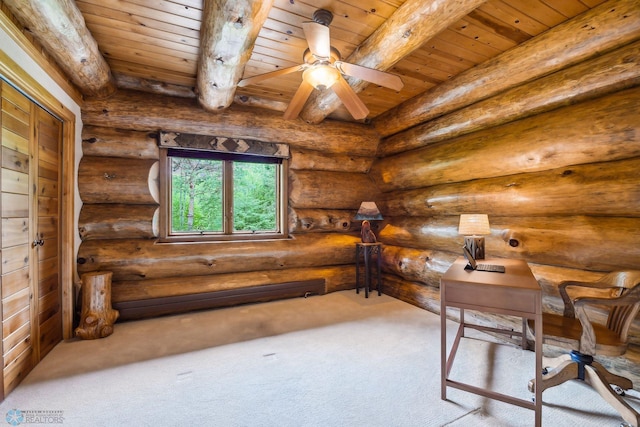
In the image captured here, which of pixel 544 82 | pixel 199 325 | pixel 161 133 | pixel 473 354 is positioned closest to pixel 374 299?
pixel 473 354

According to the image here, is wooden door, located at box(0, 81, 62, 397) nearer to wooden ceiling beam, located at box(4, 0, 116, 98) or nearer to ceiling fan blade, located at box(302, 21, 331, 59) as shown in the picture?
wooden ceiling beam, located at box(4, 0, 116, 98)

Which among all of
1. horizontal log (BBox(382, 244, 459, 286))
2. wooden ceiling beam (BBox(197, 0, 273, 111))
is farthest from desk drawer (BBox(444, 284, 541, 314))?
wooden ceiling beam (BBox(197, 0, 273, 111))

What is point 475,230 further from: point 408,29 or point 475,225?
point 408,29

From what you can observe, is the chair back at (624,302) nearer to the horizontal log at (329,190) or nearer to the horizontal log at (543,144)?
the horizontal log at (543,144)

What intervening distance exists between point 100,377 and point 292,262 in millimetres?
2330

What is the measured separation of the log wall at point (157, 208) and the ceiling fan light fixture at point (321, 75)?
5.75 feet

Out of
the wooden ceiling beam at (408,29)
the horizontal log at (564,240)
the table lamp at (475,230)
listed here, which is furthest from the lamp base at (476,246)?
the wooden ceiling beam at (408,29)

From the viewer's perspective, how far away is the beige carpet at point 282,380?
171 centimetres

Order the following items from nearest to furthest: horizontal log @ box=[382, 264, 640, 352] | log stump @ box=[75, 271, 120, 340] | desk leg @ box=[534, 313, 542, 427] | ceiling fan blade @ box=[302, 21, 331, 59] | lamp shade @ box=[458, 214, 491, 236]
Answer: desk leg @ box=[534, 313, 542, 427] < ceiling fan blade @ box=[302, 21, 331, 59] < horizontal log @ box=[382, 264, 640, 352] < lamp shade @ box=[458, 214, 491, 236] < log stump @ box=[75, 271, 120, 340]

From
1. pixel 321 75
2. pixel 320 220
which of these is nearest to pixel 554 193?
pixel 321 75

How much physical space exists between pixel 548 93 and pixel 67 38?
383 centimetres

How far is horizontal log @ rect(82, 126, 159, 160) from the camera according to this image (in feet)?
10.5

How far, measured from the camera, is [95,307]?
2.89 m

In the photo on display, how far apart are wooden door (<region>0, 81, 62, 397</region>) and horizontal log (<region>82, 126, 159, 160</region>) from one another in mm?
456
